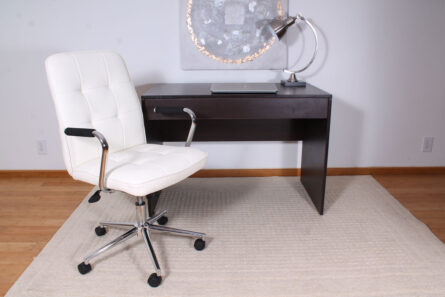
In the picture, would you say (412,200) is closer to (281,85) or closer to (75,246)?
(281,85)

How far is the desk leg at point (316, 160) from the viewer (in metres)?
1.98

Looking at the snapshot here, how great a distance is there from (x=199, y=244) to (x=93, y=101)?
0.83 metres

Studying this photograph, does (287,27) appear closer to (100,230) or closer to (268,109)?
(268,109)

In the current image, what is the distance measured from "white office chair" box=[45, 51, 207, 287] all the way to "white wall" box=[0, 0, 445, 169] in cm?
66

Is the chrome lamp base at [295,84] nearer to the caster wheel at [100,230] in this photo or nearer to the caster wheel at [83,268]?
the caster wheel at [100,230]

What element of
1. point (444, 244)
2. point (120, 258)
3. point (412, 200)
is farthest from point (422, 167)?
point (120, 258)

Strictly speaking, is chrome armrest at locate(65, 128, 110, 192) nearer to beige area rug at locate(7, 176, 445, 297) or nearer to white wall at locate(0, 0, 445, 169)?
beige area rug at locate(7, 176, 445, 297)

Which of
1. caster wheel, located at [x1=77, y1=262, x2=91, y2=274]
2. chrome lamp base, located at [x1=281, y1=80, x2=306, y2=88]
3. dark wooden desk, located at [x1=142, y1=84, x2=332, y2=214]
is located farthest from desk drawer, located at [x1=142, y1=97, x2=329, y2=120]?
caster wheel, located at [x1=77, y1=262, x2=91, y2=274]

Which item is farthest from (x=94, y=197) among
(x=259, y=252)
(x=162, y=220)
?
(x=259, y=252)

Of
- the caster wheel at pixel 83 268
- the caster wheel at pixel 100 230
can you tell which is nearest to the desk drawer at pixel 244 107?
the caster wheel at pixel 100 230

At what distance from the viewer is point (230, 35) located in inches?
91.0

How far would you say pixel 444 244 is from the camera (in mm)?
1752

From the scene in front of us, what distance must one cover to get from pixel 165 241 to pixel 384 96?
1.78 meters

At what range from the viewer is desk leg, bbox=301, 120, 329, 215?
6.51 ft
